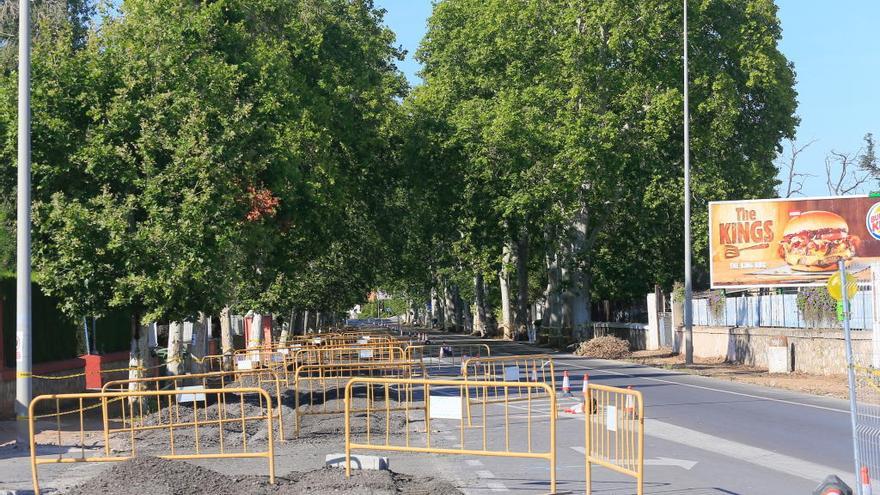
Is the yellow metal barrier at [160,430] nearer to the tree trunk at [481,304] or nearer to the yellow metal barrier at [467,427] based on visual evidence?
the yellow metal barrier at [467,427]

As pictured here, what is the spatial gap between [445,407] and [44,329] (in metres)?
17.9

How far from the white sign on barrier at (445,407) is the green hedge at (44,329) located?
1311 cm

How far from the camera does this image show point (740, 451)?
1532cm

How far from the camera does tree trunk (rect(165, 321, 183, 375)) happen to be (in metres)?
25.4

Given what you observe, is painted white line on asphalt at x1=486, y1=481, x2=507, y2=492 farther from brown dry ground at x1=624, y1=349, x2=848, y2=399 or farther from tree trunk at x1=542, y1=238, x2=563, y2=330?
tree trunk at x1=542, y1=238, x2=563, y2=330

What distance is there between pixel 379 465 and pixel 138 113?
12485 millimetres

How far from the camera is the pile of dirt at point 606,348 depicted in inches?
1809

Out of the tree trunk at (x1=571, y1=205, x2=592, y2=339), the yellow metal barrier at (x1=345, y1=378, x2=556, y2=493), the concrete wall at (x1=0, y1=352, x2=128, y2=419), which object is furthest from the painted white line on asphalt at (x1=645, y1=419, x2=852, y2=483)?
the tree trunk at (x1=571, y1=205, x2=592, y2=339)

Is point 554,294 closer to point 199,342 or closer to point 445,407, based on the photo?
point 199,342

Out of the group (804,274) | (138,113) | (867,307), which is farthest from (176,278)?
(804,274)

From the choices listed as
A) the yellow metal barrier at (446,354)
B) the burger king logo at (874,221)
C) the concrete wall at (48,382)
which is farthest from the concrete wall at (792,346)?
the concrete wall at (48,382)

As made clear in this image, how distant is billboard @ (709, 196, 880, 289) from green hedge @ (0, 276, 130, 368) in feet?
70.7

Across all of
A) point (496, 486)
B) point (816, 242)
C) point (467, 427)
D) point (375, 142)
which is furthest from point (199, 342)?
point (816, 242)

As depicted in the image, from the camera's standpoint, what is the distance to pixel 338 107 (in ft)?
140
